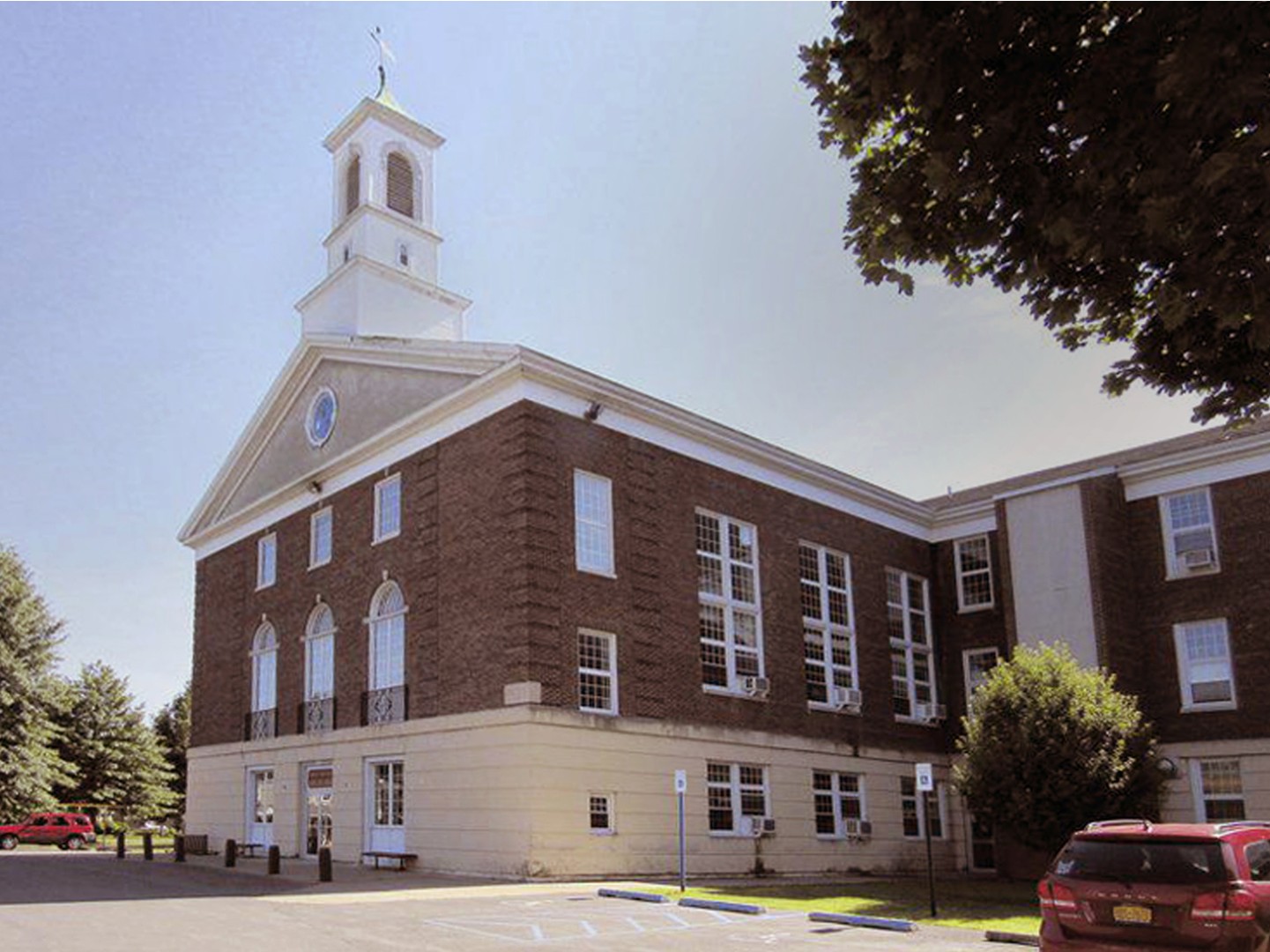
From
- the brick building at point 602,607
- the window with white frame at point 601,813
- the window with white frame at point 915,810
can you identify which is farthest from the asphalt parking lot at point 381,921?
the window with white frame at point 915,810

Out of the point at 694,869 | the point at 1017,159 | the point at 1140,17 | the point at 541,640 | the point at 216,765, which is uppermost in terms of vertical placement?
the point at 1140,17

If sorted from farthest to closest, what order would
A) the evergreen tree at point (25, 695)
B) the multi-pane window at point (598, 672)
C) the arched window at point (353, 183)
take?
1. the evergreen tree at point (25, 695)
2. the arched window at point (353, 183)
3. the multi-pane window at point (598, 672)

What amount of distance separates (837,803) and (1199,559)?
12.1 meters

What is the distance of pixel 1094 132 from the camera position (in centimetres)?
817

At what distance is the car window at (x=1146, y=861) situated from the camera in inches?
410

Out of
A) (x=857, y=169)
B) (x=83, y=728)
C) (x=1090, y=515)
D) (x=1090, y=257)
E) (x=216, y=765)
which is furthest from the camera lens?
(x=83, y=728)

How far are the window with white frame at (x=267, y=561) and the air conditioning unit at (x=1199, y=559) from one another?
26.6 m

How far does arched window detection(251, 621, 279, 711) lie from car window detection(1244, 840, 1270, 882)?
2937 centimetres

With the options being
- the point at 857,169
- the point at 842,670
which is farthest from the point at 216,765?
the point at 857,169

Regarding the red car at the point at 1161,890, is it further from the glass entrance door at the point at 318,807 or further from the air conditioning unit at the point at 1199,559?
the air conditioning unit at the point at 1199,559

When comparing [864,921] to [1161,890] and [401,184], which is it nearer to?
[1161,890]

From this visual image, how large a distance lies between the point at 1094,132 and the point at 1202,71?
42.1 inches

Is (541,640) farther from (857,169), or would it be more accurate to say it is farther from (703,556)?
(857,169)

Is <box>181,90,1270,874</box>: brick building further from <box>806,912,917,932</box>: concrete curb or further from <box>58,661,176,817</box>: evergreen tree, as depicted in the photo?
<box>58,661,176,817</box>: evergreen tree
